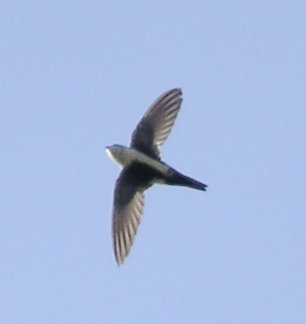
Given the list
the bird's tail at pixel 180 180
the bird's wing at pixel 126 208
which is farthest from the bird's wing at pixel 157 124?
the bird's tail at pixel 180 180

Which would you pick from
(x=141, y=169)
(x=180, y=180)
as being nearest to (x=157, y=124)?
(x=141, y=169)

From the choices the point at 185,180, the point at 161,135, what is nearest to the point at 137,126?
the point at 161,135

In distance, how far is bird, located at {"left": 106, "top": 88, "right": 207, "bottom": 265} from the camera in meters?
6.72

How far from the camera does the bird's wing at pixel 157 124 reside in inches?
279

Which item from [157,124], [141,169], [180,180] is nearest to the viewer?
[180,180]

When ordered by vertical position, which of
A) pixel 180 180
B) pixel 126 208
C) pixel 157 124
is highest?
pixel 157 124

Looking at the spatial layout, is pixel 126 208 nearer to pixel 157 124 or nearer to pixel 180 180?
pixel 180 180

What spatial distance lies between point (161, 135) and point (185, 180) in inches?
19.9

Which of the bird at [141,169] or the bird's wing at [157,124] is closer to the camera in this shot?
the bird at [141,169]

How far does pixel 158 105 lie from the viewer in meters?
7.20

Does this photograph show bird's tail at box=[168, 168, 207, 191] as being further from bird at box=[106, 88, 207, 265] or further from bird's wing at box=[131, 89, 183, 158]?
bird's wing at box=[131, 89, 183, 158]

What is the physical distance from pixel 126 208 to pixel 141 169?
0.24 m

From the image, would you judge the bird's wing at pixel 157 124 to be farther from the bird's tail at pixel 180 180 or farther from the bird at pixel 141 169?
the bird's tail at pixel 180 180

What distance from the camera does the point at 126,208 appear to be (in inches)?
273
